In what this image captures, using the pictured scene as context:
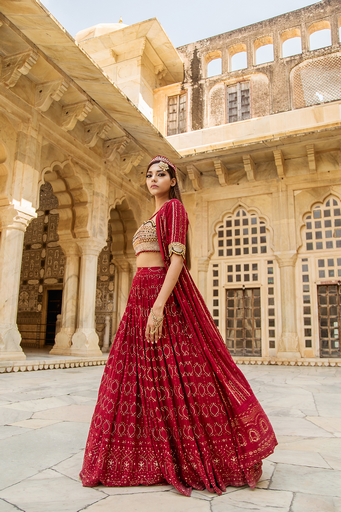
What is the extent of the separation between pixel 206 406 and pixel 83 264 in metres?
5.92

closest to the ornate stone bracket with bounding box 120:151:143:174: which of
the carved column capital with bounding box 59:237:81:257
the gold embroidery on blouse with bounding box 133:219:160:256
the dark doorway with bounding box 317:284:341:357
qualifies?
the carved column capital with bounding box 59:237:81:257

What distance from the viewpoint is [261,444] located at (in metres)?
1.53

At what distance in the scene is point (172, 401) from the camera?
5.23ft

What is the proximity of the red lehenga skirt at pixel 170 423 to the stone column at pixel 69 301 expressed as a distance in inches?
220

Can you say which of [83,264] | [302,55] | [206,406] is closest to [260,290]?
[83,264]

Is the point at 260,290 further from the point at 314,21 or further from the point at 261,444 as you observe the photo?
the point at 261,444

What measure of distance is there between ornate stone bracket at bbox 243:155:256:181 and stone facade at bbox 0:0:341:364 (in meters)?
0.03

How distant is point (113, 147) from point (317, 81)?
482cm

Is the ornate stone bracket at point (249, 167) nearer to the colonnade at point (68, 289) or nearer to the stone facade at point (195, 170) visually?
the stone facade at point (195, 170)

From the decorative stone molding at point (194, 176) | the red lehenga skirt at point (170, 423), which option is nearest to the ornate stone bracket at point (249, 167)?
the decorative stone molding at point (194, 176)

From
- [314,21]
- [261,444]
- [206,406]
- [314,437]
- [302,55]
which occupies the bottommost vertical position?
[314,437]

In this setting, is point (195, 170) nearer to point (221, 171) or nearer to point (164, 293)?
point (221, 171)

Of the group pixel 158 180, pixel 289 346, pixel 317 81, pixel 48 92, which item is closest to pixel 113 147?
pixel 48 92

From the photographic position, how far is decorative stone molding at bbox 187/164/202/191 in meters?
8.89
